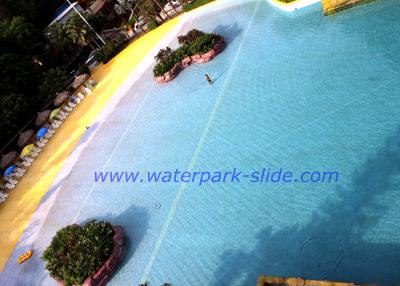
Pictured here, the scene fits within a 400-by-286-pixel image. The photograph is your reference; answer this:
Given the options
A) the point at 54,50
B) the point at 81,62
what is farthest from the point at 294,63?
the point at 54,50

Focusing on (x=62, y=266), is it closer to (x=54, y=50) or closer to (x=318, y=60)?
(x=318, y=60)

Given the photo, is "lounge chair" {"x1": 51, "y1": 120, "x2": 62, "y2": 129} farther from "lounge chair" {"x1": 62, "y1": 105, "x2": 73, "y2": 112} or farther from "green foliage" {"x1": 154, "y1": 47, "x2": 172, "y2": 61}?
"green foliage" {"x1": 154, "y1": 47, "x2": 172, "y2": 61}

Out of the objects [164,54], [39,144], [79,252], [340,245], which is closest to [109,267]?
[79,252]

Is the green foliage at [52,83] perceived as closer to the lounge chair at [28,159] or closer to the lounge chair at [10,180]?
the lounge chair at [28,159]

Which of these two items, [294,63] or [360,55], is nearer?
[360,55]

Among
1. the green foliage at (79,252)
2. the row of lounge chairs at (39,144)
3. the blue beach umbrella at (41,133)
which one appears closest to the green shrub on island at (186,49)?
the row of lounge chairs at (39,144)
